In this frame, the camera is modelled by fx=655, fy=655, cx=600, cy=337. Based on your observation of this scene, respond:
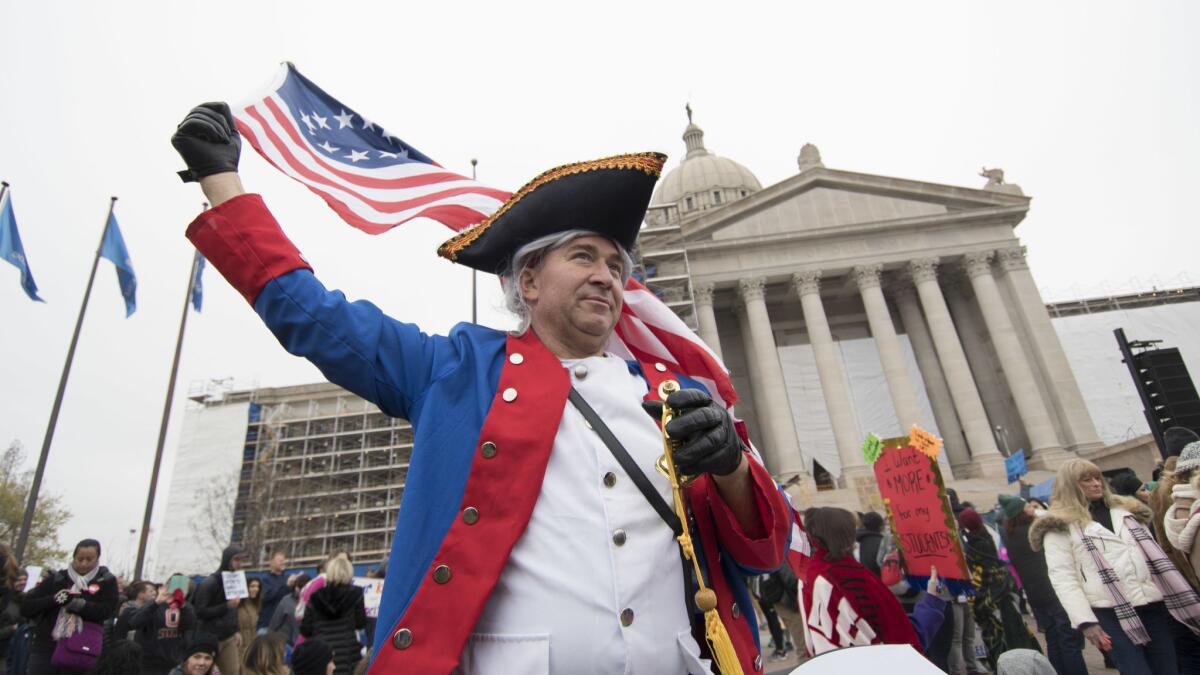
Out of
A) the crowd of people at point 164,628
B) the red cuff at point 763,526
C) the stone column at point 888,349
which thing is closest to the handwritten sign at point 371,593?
the crowd of people at point 164,628

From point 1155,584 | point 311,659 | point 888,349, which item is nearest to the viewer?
point 1155,584

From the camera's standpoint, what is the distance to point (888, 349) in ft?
88.3

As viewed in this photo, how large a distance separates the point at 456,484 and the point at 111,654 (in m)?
5.03

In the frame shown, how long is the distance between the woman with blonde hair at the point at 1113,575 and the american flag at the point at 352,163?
4661mm

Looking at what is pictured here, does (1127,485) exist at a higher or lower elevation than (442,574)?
higher

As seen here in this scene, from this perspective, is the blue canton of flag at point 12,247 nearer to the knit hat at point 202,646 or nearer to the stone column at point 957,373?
the knit hat at point 202,646

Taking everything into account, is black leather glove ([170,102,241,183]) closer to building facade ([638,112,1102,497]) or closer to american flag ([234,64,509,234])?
american flag ([234,64,509,234])

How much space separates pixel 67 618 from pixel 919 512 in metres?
7.89

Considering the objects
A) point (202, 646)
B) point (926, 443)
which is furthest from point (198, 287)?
point (926, 443)

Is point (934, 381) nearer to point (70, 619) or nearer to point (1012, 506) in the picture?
point (1012, 506)

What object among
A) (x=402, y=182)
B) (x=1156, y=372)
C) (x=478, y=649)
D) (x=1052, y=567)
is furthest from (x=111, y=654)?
(x=1156, y=372)

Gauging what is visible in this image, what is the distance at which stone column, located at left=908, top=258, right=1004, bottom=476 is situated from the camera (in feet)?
81.7

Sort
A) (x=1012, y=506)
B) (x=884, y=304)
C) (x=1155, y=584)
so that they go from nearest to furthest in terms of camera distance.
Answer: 1. (x=1155, y=584)
2. (x=1012, y=506)
3. (x=884, y=304)

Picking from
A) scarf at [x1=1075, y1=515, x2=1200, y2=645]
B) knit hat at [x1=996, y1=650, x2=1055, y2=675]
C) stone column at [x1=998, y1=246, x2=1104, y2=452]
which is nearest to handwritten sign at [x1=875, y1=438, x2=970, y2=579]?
scarf at [x1=1075, y1=515, x2=1200, y2=645]
